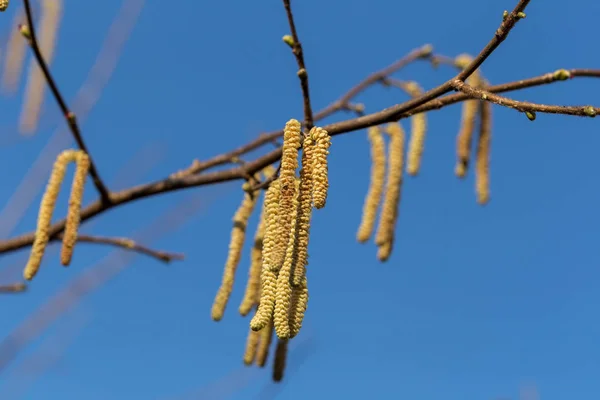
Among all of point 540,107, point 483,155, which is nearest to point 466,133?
point 483,155

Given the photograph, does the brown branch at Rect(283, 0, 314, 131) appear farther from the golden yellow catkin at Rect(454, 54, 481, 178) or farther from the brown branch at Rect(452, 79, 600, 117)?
the golden yellow catkin at Rect(454, 54, 481, 178)

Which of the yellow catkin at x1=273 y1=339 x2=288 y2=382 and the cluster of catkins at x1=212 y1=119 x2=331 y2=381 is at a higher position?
the yellow catkin at x1=273 y1=339 x2=288 y2=382

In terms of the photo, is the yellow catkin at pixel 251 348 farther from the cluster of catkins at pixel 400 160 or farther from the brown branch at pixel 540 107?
the brown branch at pixel 540 107

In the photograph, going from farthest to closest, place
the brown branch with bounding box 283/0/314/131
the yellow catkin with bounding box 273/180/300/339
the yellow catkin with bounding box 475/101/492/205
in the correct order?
1. the yellow catkin with bounding box 475/101/492/205
2. the brown branch with bounding box 283/0/314/131
3. the yellow catkin with bounding box 273/180/300/339

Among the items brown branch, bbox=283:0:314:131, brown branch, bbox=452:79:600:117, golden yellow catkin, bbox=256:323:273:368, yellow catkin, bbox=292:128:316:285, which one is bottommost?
yellow catkin, bbox=292:128:316:285

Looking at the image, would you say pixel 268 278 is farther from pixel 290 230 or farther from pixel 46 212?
pixel 46 212

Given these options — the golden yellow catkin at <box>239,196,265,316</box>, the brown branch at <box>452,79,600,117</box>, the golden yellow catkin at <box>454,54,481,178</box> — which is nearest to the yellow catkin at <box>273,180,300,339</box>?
the brown branch at <box>452,79,600,117</box>

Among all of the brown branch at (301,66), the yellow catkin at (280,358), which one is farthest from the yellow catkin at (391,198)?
the brown branch at (301,66)
